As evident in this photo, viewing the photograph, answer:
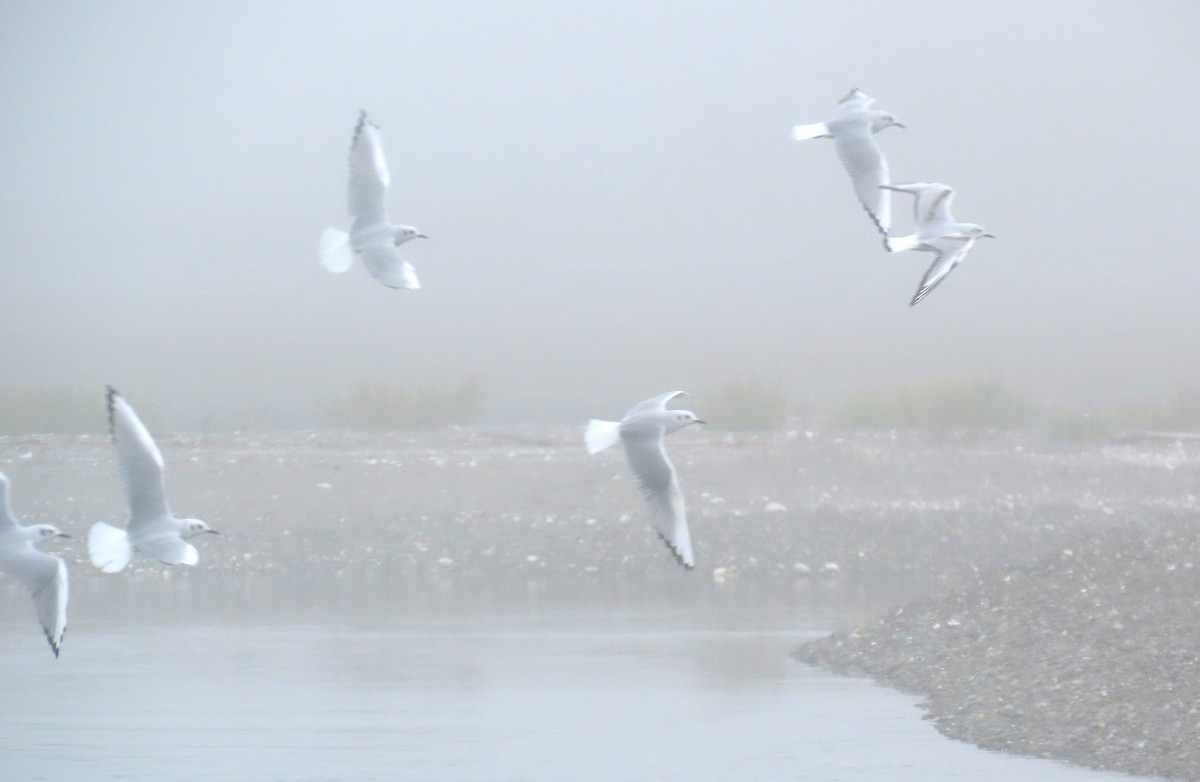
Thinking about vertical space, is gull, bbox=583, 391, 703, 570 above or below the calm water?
above

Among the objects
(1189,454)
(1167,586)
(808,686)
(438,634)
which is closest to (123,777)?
(808,686)

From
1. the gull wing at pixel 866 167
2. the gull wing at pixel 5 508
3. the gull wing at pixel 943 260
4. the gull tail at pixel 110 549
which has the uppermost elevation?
the gull wing at pixel 866 167

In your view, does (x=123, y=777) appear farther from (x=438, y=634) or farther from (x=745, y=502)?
(x=745, y=502)

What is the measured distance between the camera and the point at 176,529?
6.14 m

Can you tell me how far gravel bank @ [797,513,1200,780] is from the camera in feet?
27.6

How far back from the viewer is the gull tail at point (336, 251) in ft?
21.1

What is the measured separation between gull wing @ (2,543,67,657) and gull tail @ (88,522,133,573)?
0.81 ft

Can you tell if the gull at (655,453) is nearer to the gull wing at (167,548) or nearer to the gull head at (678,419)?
the gull head at (678,419)

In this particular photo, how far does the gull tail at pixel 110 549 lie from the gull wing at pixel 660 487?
1.75m

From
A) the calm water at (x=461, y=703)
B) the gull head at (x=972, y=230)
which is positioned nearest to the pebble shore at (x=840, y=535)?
the calm water at (x=461, y=703)

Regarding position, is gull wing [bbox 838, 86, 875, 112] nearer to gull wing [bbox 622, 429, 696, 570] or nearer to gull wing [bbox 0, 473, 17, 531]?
gull wing [bbox 622, 429, 696, 570]

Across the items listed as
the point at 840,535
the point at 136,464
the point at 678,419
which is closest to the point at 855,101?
the point at 678,419

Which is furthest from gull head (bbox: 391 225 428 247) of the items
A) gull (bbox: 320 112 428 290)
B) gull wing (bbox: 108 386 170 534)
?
gull wing (bbox: 108 386 170 534)

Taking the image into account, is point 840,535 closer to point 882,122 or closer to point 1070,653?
point 1070,653
